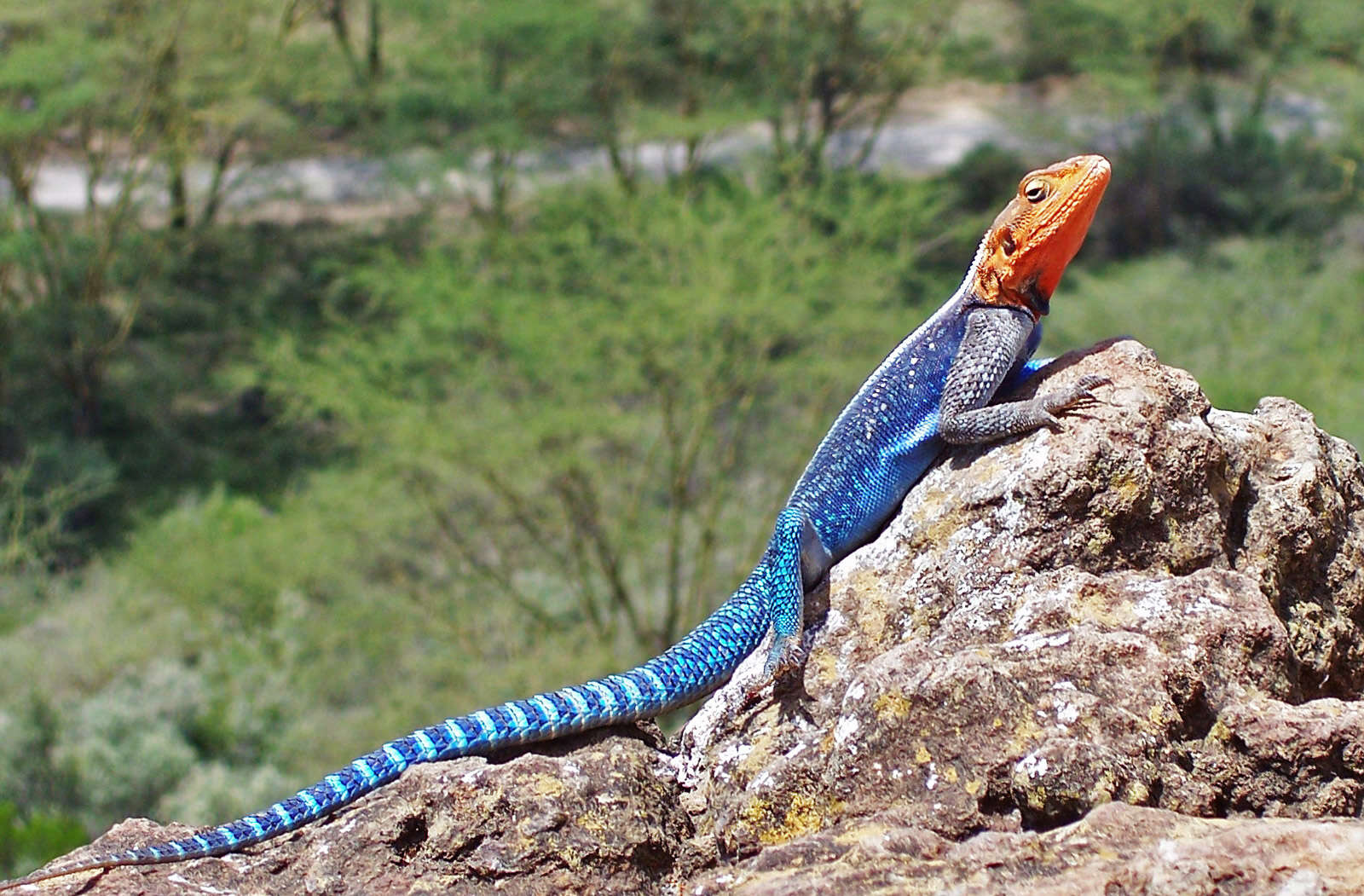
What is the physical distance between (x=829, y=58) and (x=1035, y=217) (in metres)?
17.5

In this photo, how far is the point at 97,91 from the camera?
16672mm

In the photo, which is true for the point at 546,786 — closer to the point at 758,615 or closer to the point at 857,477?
the point at 758,615

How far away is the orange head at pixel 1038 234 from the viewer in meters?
3.34

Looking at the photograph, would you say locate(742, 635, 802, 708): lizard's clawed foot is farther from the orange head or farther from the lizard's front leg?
the orange head

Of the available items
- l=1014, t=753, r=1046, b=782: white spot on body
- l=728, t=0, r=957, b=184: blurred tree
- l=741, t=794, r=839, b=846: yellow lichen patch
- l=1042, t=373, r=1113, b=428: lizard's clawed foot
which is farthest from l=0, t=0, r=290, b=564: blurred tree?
l=1014, t=753, r=1046, b=782: white spot on body

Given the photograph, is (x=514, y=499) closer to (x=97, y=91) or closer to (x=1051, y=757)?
(x=97, y=91)

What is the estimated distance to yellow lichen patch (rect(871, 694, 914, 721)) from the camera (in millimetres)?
2537

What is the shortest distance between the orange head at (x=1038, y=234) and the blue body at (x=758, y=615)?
94mm

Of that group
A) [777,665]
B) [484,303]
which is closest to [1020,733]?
[777,665]

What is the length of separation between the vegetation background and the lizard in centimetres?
651

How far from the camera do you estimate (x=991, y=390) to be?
327cm

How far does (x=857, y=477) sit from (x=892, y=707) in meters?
0.81

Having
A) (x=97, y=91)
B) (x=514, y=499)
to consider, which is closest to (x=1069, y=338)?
(x=514, y=499)

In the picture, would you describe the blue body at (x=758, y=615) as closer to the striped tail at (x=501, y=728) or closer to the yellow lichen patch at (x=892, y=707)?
the striped tail at (x=501, y=728)
